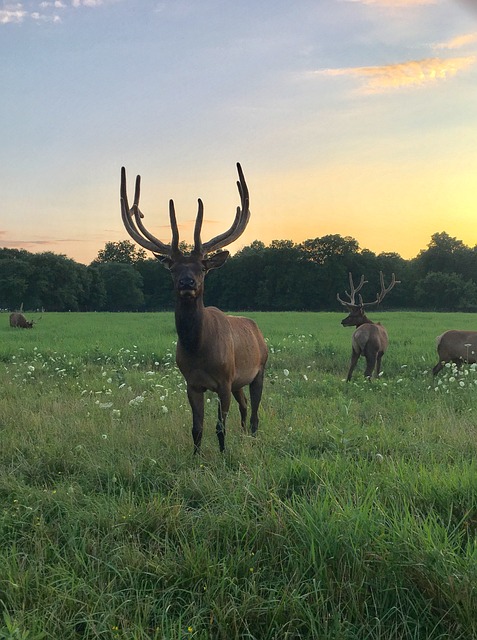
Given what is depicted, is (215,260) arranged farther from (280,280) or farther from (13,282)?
(13,282)

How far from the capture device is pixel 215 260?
18.9ft

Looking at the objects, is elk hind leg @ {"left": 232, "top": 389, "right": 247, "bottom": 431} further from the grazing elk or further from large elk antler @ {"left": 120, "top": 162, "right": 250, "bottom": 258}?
large elk antler @ {"left": 120, "top": 162, "right": 250, "bottom": 258}

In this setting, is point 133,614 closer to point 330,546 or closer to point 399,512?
point 330,546

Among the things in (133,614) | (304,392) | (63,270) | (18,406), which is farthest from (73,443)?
A: (63,270)

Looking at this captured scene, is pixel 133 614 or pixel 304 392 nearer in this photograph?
pixel 133 614

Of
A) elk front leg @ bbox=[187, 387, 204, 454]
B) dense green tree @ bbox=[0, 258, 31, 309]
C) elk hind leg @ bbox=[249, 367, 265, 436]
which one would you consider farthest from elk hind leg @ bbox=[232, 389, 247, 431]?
dense green tree @ bbox=[0, 258, 31, 309]

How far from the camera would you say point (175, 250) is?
18.6 ft

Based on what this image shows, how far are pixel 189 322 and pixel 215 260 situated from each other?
30.6 inches

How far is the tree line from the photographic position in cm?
7562

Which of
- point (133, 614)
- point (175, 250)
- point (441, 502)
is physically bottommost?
point (133, 614)

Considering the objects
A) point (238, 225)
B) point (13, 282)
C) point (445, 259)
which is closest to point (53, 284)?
point (13, 282)

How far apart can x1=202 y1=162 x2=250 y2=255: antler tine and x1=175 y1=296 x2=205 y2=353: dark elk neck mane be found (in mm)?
799

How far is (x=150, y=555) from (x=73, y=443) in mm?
2836

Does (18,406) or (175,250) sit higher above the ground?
(175,250)
